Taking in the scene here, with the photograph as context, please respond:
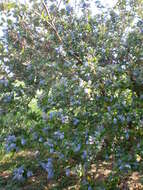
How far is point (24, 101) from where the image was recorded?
3535 mm

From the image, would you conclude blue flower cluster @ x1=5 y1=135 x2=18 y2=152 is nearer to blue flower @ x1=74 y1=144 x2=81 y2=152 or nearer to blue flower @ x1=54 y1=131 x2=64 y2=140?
blue flower @ x1=54 y1=131 x2=64 y2=140

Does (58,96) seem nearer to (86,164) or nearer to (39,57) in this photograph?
(86,164)

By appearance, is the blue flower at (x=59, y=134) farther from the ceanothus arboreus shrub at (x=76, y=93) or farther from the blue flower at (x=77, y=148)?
the blue flower at (x=77, y=148)

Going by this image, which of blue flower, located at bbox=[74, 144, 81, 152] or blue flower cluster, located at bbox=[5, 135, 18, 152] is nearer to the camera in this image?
blue flower, located at bbox=[74, 144, 81, 152]

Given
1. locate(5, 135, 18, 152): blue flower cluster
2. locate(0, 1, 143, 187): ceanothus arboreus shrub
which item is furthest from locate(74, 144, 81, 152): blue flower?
locate(5, 135, 18, 152): blue flower cluster

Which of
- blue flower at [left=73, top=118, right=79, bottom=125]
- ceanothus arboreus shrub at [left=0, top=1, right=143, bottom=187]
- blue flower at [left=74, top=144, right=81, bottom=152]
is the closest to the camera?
blue flower at [left=74, top=144, right=81, bottom=152]

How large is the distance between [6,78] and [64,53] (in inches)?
30.9

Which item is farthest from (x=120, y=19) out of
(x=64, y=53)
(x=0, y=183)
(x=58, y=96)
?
(x=0, y=183)

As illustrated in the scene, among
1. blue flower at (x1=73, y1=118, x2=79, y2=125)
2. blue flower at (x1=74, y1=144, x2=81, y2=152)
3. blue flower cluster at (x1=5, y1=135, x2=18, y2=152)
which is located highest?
blue flower at (x1=73, y1=118, x2=79, y2=125)

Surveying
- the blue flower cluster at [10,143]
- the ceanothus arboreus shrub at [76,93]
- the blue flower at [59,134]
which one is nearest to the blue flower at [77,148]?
the ceanothus arboreus shrub at [76,93]

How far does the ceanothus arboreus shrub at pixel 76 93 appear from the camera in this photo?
2.93 m

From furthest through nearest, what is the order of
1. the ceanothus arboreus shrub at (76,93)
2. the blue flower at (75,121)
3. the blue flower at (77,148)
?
the blue flower at (75,121), the ceanothus arboreus shrub at (76,93), the blue flower at (77,148)

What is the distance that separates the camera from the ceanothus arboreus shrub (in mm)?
2934

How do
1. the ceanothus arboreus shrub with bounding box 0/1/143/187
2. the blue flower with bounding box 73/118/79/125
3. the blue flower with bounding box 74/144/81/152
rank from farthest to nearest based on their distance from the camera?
1. the blue flower with bounding box 73/118/79/125
2. the ceanothus arboreus shrub with bounding box 0/1/143/187
3. the blue flower with bounding box 74/144/81/152
